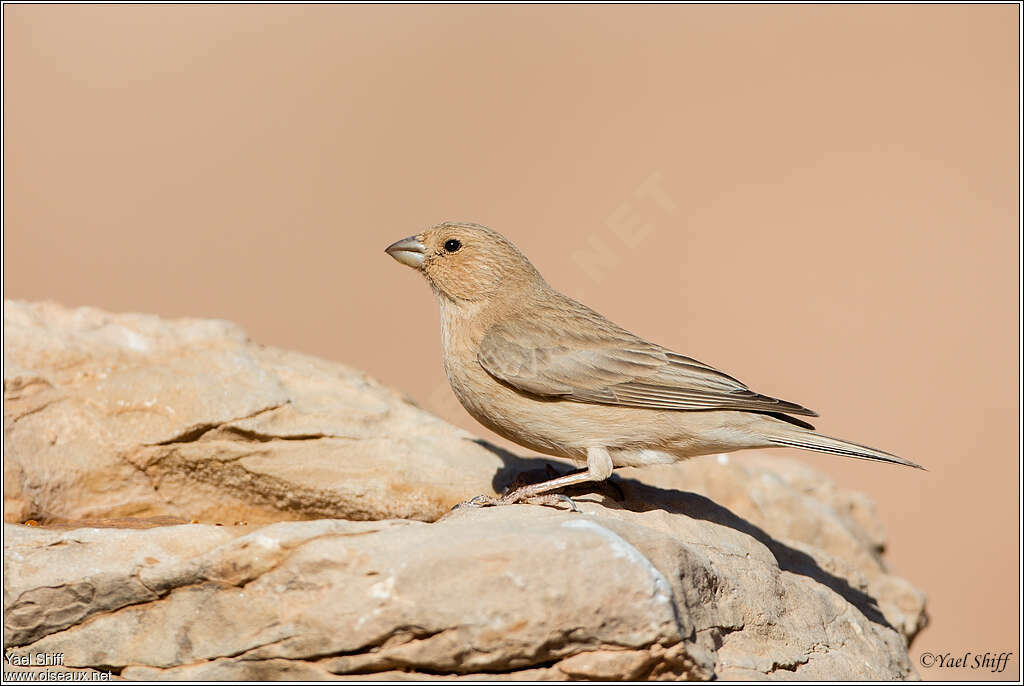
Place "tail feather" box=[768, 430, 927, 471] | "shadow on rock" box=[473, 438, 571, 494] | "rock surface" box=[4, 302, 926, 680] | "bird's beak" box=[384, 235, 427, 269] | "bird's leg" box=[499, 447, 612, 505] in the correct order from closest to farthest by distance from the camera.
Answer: "rock surface" box=[4, 302, 926, 680], "tail feather" box=[768, 430, 927, 471], "bird's leg" box=[499, 447, 612, 505], "shadow on rock" box=[473, 438, 571, 494], "bird's beak" box=[384, 235, 427, 269]

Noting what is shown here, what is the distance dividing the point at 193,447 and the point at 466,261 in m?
2.02

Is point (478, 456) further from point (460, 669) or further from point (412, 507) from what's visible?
point (460, 669)

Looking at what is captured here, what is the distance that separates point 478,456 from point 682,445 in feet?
4.59

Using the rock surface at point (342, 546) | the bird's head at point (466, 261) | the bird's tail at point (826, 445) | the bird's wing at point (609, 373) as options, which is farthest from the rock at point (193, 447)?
the bird's tail at point (826, 445)

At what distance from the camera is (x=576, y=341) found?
5867mm

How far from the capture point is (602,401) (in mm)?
5582

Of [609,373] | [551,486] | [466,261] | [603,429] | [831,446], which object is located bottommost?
[551,486]

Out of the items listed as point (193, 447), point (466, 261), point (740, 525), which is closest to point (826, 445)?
point (740, 525)

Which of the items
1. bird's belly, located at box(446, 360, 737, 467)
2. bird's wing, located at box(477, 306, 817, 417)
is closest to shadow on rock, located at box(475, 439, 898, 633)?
bird's belly, located at box(446, 360, 737, 467)

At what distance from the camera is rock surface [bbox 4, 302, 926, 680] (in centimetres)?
380

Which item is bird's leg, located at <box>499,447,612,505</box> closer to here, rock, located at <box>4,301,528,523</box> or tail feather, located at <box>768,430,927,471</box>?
rock, located at <box>4,301,528,523</box>

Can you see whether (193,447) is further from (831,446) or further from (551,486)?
(831,446)

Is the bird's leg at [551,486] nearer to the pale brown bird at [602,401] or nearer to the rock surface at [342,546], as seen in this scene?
the pale brown bird at [602,401]

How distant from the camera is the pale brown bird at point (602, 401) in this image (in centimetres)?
550
